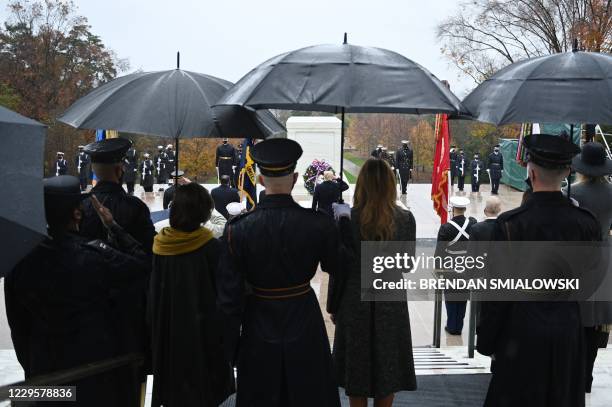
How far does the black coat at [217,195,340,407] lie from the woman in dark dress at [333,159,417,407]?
1.56 feet

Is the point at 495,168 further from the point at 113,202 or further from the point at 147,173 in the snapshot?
the point at 113,202

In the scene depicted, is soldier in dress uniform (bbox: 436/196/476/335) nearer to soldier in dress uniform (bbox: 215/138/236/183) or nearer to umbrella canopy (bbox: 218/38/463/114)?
umbrella canopy (bbox: 218/38/463/114)

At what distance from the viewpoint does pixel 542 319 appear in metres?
3.33

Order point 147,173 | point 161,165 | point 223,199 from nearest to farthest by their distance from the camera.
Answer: point 223,199 → point 147,173 → point 161,165

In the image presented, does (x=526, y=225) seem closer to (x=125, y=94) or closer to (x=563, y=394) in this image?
(x=563, y=394)

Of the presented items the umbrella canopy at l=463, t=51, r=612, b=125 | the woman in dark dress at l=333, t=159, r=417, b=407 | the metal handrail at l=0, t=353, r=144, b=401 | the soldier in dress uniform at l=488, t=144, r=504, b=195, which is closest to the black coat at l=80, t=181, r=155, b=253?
the metal handrail at l=0, t=353, r=144, b=401

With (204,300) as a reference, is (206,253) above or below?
above

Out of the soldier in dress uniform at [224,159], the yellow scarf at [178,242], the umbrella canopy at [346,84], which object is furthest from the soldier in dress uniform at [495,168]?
the yellow scarf at [178,242]

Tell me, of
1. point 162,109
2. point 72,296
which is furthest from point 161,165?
point 72,296

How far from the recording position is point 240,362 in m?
3.37

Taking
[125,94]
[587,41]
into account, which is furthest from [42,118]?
[125,94]

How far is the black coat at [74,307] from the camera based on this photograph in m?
2.91

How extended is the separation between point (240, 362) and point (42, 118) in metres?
36.9

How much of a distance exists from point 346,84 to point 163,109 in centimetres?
115
